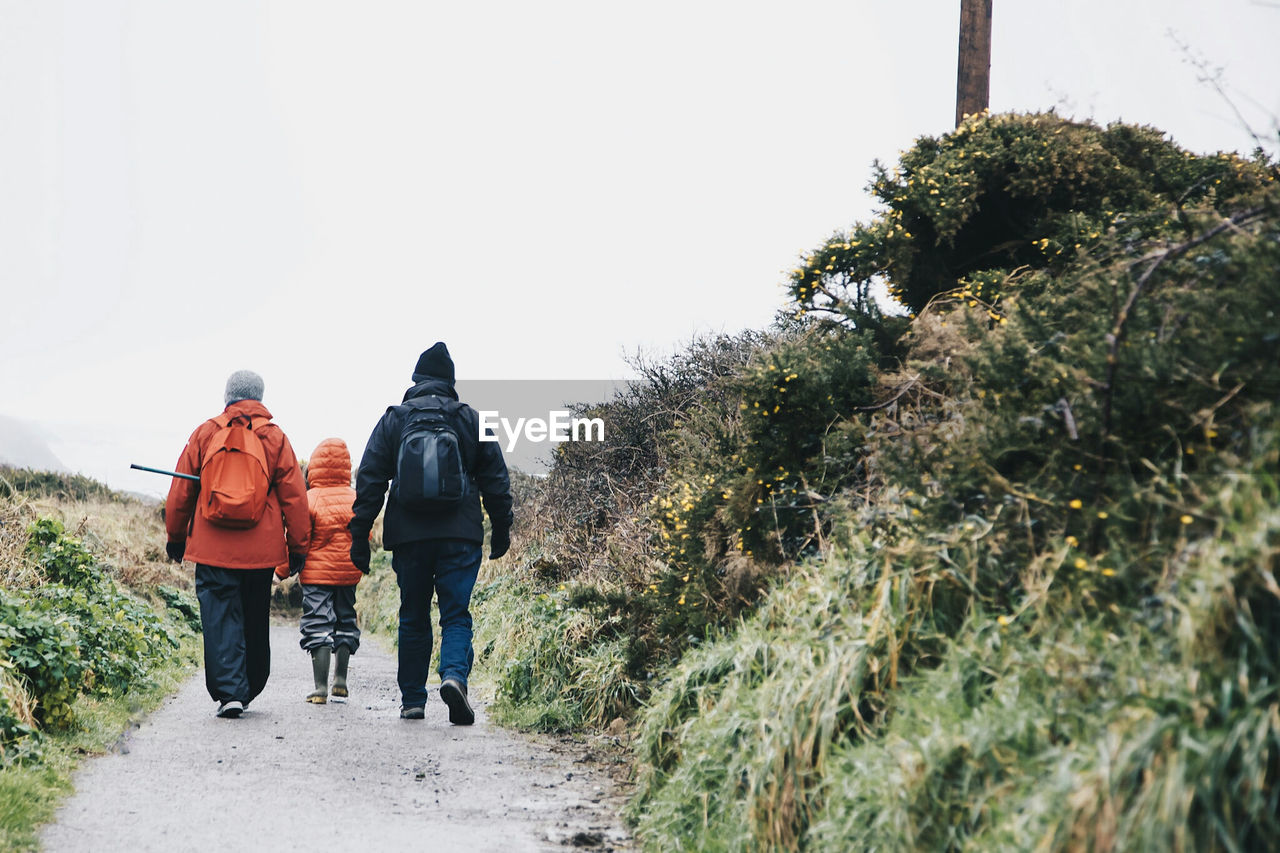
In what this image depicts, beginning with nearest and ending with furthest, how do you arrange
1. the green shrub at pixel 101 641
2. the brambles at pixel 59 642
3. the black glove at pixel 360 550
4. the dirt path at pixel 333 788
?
1. the dirt path at pixel 333 788
2. the brambles at pixel 59 642
3. the green shrub at pixel 101 641
4. the black glove at pixel 360 550

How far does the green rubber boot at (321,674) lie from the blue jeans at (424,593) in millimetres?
1055

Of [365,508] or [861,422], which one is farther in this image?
[365,508]

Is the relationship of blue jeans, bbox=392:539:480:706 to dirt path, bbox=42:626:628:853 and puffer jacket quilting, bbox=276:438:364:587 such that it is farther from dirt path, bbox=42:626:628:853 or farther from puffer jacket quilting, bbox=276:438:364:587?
puffer jacket quilting, bbox=276:438:364:587

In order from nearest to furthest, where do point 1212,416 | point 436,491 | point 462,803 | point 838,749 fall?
point 1212,416
point 838,749
point 462,803
point 436,491

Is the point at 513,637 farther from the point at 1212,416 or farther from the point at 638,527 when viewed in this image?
the point at 1212,416

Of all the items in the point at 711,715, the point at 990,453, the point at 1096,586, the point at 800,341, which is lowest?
the point at 711,715

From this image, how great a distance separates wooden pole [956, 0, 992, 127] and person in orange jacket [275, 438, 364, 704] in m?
6.04

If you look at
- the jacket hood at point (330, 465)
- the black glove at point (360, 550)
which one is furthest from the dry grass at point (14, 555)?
the black glove at point (360, 550)

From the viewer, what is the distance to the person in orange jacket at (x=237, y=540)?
7113mm

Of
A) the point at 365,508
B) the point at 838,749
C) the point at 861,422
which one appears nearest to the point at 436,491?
the point at 365,508

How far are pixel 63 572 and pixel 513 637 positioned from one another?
373 centimetres

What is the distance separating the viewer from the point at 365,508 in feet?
23.9

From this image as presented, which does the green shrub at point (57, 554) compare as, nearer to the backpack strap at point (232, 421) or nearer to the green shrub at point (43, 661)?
the backpack strap at point (232, 421)

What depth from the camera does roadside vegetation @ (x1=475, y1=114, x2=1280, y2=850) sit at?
2328 millimetres
